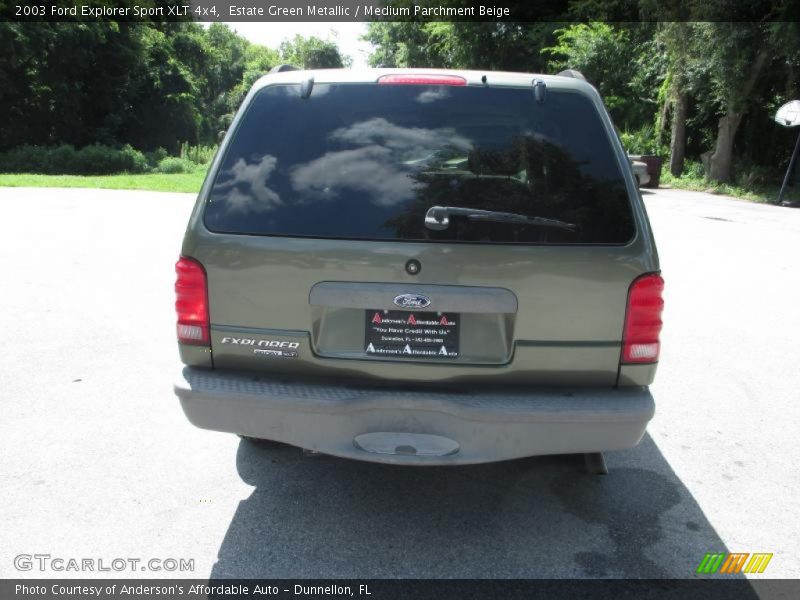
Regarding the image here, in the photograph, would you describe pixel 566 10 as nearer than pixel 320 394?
No

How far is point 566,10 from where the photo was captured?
37406mm

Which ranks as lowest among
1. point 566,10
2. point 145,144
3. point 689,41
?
point 145,144

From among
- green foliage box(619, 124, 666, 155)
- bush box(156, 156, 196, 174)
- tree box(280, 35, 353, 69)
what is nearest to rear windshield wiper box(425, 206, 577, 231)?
green foliage box(619, 124, 666, 155)

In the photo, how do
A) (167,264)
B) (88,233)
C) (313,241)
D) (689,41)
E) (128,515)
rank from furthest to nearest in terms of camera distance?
(689,41) < (88,233) < (167,264) < (128,515) < (313,241)

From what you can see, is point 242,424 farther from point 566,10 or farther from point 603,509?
point 566,10

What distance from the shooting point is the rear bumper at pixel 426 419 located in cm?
273

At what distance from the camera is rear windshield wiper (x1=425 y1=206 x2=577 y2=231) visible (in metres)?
2.76

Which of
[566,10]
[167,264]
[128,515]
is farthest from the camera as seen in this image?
[566,10]

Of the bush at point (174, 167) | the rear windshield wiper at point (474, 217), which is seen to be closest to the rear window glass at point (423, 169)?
the rear windshield wiper at point (474, 217)

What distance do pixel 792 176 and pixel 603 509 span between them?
2471 cm

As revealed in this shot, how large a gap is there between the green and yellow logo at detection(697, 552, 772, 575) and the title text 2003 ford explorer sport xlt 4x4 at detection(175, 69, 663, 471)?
64cm

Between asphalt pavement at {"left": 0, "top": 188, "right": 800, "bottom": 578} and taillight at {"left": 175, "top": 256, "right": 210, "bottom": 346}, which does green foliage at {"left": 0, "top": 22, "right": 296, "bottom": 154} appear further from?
taillight at {"left": 175, "top": 256, "right": 210, "bottom": 346}

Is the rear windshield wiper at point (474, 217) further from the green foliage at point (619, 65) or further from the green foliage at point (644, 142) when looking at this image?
the green foliage at point (619, 65)

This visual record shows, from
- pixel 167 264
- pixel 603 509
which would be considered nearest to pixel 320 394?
pixel 603 509
